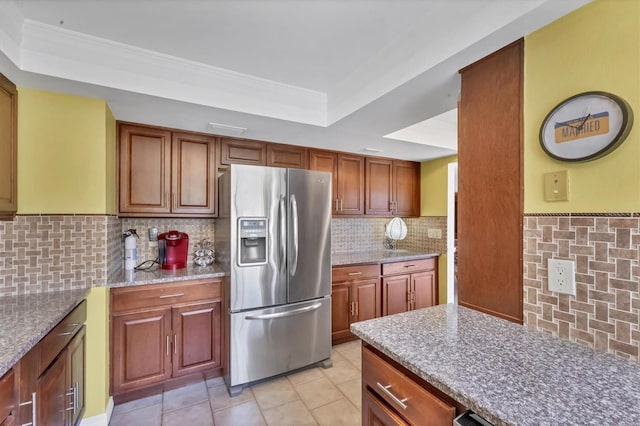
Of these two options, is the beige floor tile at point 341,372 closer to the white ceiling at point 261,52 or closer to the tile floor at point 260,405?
the tile floor at point 260,405

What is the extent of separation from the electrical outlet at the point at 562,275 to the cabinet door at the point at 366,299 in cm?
207

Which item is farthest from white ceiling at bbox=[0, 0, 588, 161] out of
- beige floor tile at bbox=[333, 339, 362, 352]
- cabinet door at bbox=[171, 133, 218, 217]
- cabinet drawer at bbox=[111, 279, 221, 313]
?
beige floor tile at bbox=[333, 339, 362, 352]

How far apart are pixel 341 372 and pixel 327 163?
213 cm

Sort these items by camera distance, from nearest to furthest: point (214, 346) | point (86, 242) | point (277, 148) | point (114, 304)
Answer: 1. point (86, 242)
2. point (114, 304)
3. point (214, 346)
4. point (277, 148)

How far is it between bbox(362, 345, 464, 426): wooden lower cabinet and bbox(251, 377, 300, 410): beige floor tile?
120 cm

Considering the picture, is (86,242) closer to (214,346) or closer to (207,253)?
(207,253)

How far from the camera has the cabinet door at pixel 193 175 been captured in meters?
2.54

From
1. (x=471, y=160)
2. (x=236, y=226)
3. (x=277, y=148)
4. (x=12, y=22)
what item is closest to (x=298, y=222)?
(x=236, y=226)

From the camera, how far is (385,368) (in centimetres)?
108

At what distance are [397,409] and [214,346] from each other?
1.81 metres

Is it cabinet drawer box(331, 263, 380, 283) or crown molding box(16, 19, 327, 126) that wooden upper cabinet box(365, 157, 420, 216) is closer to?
cabinet drawer box(331, 263, 380, 283)

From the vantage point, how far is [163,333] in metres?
2.20

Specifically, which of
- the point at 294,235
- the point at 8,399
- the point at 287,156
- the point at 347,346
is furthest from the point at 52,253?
the point at 347,346

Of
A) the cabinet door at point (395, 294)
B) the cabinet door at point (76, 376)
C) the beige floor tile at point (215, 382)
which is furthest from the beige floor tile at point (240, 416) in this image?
the cabinet door at point (395, 294)
